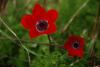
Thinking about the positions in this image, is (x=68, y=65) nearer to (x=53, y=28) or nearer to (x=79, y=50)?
(x=79, y=50)

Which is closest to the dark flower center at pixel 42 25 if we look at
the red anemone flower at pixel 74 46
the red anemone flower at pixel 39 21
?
the red anemone flower at pixel 39 21

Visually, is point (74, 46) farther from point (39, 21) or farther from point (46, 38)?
point (46, 38)

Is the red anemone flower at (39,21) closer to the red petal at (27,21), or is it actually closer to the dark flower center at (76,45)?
the red petal at (27,21)

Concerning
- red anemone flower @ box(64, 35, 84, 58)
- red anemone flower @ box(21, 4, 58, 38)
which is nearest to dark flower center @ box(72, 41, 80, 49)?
red anemone flower @ box(64, 35, 84, 58)

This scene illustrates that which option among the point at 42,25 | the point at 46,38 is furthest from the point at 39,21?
the point at 46,38

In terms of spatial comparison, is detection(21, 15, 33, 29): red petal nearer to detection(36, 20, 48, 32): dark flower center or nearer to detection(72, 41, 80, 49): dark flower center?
detection(36, 20, 48, 32): dark flower center

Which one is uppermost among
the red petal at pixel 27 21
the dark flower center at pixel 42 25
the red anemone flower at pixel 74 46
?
the red petal at pixel 27 21

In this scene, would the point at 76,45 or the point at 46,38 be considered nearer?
the point at 76,45
